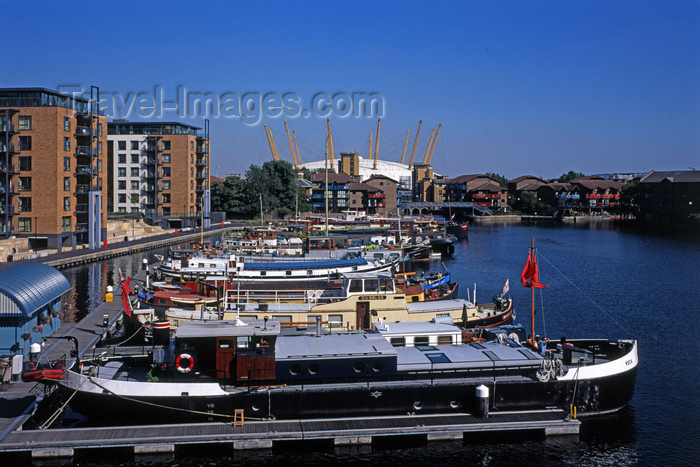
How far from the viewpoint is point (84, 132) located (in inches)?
2714

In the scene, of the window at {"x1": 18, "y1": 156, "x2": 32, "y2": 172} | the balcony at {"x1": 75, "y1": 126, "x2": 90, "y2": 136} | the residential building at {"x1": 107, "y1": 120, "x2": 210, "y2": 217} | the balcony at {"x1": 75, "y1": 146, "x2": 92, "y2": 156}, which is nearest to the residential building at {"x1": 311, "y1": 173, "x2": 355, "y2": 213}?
the residential building at {"x1": 107, "y1": 120, "x2": 210, "y2": 217}

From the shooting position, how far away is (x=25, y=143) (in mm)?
64938

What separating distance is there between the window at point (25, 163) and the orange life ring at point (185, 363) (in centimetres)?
5107

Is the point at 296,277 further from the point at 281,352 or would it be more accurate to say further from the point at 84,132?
the point at 84,132

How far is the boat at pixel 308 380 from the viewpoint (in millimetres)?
21547

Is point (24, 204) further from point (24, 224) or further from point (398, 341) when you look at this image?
point (398, 341)

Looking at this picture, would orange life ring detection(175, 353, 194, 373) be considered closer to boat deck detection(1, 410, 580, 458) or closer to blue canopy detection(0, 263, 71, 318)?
boat deck detection(1, 410, 580, 458)

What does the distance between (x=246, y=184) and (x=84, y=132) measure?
55.9m

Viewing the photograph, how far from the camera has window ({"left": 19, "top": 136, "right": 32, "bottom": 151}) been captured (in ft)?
213

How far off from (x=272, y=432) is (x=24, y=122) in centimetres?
5481

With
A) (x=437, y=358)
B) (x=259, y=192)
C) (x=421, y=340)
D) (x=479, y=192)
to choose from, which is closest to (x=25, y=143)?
(x=421, y=340)

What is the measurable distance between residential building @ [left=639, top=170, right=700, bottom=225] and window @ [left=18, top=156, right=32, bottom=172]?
373 feet

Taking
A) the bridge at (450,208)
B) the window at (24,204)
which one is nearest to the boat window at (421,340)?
the window at (24,204)

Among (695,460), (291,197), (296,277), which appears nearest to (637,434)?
(695,460)
